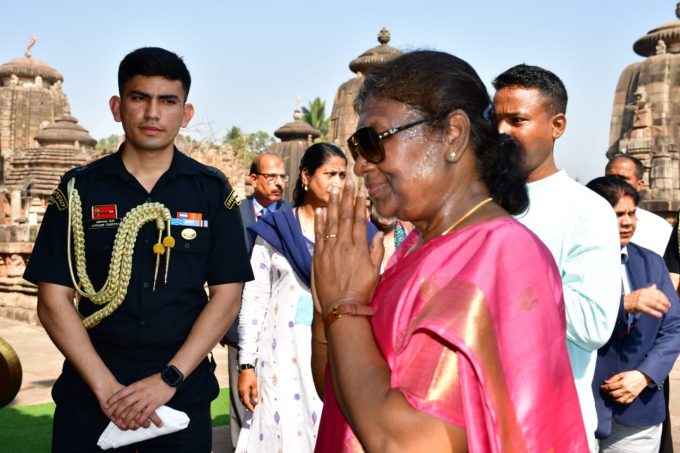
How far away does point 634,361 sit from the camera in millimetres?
3629

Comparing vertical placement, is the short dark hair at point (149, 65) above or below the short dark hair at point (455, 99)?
above

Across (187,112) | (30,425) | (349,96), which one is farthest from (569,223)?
(349,96)

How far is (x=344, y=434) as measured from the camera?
5.53ft

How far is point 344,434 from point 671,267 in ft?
10.9

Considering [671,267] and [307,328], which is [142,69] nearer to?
[307,328]

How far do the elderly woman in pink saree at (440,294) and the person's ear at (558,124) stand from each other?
1.18 meters

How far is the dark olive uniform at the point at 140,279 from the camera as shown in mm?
2654

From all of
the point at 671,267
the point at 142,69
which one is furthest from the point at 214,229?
the point at 671,267

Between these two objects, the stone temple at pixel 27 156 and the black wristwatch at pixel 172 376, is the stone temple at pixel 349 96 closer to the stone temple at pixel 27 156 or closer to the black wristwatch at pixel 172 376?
the stone temple at pixel 27 156

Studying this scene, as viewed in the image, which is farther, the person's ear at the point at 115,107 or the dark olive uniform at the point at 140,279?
the person's ear at the point at 115,107

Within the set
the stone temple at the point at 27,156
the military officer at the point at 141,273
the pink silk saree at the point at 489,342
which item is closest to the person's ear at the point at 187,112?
the military officer at the point at 141,273

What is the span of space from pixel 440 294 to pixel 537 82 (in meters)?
1.59

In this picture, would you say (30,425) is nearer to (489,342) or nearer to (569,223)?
(569,223)

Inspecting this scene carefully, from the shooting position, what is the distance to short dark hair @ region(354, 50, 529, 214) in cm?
167
